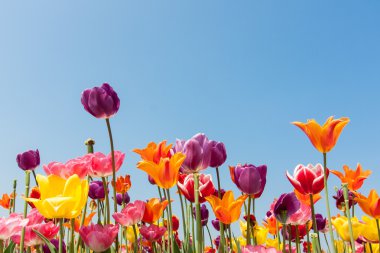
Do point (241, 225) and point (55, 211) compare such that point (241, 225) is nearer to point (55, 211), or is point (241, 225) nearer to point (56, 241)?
point (56, 241)

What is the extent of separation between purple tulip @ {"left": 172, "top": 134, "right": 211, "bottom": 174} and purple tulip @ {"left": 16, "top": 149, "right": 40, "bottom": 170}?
212cm

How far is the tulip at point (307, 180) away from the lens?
3273 mm

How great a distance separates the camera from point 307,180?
3.30 metres

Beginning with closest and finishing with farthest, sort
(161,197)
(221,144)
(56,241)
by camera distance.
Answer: (221,144) < (56,241) < (161,197)

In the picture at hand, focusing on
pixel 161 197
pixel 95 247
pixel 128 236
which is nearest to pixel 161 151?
pixel 95 247

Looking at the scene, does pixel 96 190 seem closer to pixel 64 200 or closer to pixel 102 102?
pixel 102 102

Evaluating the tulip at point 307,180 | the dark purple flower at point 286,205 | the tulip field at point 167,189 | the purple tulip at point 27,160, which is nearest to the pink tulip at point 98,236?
the tulip field at point 167,189

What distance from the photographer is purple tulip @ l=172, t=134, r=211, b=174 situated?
9.80 ft

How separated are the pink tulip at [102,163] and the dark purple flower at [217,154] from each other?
665mm

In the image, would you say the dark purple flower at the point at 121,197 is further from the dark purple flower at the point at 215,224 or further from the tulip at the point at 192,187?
the tulip at the point at 192,187

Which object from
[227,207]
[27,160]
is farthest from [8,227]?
[27,160]

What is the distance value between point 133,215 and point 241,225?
7.23ft

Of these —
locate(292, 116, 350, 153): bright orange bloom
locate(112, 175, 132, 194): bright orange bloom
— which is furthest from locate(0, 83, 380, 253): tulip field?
locate(112, 175, 132, 194): bright orange bloom

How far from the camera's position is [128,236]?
516 centimetres
